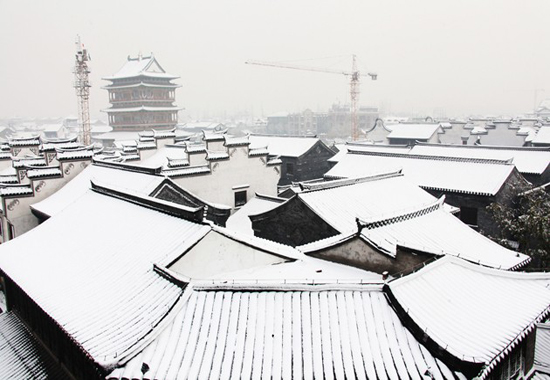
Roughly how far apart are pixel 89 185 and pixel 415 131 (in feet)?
136

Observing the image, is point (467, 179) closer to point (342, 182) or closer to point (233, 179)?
point (342, 182)

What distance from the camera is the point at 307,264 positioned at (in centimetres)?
1466

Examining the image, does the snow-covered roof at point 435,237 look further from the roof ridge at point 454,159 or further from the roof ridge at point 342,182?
the roof ridge at point 454,159

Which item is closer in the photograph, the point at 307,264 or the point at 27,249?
the point at 307,264

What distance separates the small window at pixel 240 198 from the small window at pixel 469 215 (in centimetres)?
1401

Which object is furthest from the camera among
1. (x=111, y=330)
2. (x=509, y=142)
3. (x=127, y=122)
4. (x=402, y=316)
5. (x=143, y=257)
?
(x=127, y=122)

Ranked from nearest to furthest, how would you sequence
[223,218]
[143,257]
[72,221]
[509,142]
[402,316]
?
1. [402,316]
2. [143,257]
3. [72,221]
4. [223,218]
5. [509,142]

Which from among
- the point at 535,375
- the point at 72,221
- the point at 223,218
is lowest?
the point at 535,375

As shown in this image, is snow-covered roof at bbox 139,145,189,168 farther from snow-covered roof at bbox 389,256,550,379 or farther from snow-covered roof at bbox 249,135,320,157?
snow-covered roof at bbox 389,256,550,379

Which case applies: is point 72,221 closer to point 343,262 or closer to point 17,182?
point 343,262

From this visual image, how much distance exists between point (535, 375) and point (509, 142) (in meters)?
49.4

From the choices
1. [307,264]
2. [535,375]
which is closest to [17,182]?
[307,264]

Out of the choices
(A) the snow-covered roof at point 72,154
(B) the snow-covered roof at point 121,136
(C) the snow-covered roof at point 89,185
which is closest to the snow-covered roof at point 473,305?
(C) the snow-covered roof at point 89,185

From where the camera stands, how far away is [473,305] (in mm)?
10188
